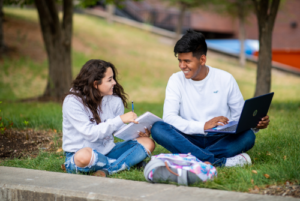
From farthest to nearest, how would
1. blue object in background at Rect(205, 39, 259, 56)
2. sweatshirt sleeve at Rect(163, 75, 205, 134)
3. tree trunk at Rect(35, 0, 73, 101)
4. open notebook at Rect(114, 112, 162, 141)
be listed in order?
blue object in background at Rect(205, 39, 259, 56) → tree trunk at Rect(35, 0, 73, 101) → sweatshirt sleeve at Rect(163, 75, 205, 134) → open notebook at Rect(114, 112, 162, 141)

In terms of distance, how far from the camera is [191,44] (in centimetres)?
364

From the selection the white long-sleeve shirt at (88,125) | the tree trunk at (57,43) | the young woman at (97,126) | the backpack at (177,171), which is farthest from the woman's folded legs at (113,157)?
the tree trunk at (57,43)

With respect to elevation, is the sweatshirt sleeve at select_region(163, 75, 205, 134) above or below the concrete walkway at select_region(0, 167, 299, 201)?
above

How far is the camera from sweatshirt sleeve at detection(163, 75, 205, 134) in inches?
140

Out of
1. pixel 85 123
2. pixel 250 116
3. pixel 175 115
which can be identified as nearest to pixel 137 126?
pixel 175 115

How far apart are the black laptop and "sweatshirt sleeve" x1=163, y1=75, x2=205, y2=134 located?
15 centimetres

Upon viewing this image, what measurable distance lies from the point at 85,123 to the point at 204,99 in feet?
4.25

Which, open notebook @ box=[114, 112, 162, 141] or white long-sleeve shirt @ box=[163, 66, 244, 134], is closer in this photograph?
open notebook @ box=[114, 112, 162, 141]

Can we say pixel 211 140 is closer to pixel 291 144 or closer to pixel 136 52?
pixel 291 144

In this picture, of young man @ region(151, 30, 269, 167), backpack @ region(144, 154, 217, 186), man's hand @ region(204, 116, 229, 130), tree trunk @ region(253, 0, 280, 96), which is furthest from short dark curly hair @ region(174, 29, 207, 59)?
tree trunk @ region(253, 0, 280, 96)

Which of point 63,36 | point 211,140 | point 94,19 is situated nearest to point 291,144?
point 211,140

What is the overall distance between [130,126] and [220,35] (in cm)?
3269

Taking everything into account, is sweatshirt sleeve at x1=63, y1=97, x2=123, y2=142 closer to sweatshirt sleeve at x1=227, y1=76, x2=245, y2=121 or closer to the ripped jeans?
the ripped jeans

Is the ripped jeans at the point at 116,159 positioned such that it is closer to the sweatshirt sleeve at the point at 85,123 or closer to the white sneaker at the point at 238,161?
the sweatshirt sleeve at the point at 85,123
